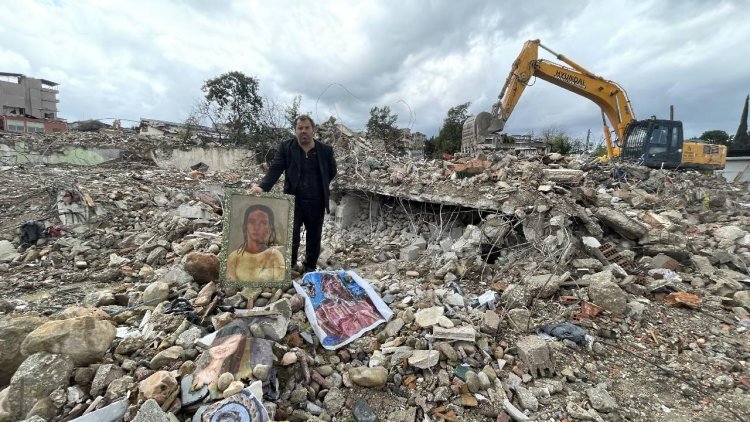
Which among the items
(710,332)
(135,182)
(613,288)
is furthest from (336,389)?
(135,182)

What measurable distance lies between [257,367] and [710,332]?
3.49 m

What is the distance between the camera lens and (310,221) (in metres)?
3.29

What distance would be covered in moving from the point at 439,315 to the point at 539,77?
25.6 ft

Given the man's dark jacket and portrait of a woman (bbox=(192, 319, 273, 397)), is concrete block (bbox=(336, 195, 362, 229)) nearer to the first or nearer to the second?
the man's dark jacket

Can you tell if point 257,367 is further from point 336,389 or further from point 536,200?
point 536,200

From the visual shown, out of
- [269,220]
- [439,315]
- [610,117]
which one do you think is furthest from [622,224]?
[610,117]

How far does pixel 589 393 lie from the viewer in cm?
210

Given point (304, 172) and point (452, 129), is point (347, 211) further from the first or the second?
point (452, 129)

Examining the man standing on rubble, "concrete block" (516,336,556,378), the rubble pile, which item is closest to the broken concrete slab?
the rubble pile

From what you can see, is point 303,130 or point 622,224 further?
point 622,224

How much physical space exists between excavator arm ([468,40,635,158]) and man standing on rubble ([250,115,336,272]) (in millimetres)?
5938

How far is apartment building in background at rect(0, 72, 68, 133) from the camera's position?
67.3 feet

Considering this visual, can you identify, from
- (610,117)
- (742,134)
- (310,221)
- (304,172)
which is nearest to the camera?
(304,172)

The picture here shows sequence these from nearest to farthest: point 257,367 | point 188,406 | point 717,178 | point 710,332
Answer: point 188,406
point 257,367
point 710,332
point 717,178
